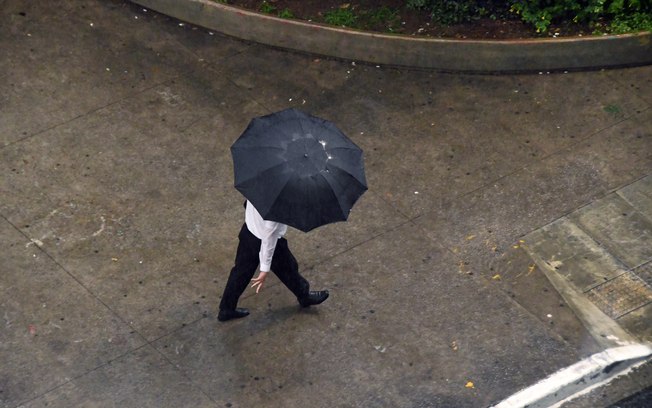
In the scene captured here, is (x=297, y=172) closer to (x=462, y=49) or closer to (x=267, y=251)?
(x=267, y=251)

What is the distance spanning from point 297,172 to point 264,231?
21.5 inches

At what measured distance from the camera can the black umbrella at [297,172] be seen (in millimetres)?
8461

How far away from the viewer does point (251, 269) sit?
→ 925 cm

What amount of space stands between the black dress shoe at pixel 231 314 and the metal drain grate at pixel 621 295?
2.66m

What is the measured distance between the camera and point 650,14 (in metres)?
12.5

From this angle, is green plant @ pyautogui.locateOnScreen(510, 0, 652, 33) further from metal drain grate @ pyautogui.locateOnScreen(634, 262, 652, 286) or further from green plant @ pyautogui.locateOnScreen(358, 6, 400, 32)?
metal drain grate @ pyautogui.locateOnScreen(634, 262, 652, 286)

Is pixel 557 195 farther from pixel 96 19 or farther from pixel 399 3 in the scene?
pixel 96 19

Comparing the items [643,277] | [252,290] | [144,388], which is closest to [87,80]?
[252,290]

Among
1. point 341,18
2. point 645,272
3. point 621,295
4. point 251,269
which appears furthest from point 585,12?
point 251,269

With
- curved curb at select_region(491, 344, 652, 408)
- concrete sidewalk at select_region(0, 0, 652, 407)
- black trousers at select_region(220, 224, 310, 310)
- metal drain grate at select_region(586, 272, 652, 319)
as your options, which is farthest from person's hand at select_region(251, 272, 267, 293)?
metal drain grate at select_region(586, 272, 652, 319)

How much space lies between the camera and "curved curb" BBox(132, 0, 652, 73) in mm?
12273

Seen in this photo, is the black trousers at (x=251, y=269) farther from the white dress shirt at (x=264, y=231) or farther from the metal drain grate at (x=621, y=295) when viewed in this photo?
the metal drain grate at (x=621, y=295)

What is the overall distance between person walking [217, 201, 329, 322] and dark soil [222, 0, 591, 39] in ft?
12.4

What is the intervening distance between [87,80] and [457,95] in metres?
3.50
